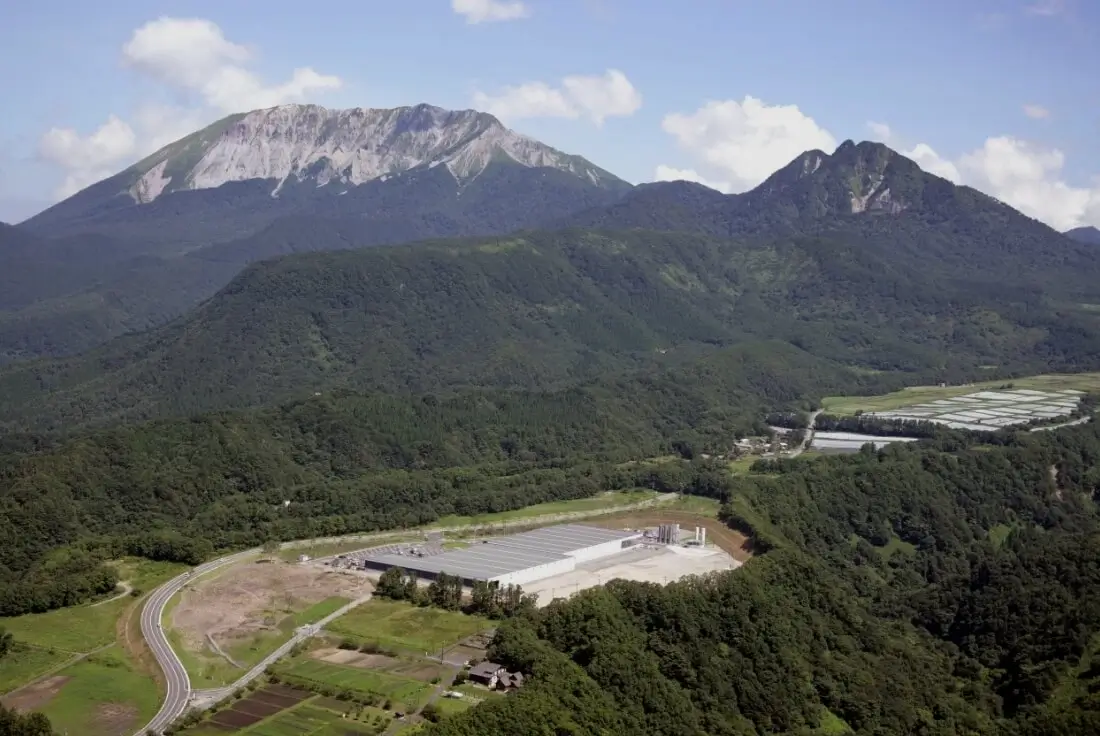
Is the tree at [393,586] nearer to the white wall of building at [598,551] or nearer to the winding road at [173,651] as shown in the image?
the winding road at [173,651]

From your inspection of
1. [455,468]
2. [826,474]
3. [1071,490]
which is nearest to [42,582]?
[455,468]

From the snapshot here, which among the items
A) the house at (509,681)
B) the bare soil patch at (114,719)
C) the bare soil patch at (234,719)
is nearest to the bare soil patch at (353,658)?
the house at (509,681)

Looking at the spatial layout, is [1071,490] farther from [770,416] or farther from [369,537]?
[369,537]

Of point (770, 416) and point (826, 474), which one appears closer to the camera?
point (826, 474)

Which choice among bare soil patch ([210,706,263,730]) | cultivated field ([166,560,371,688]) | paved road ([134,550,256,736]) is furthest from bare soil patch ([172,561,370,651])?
bare soil patch ([210,706,263,730])

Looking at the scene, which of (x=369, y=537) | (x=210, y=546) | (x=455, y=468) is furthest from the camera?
(x=455, y=468)

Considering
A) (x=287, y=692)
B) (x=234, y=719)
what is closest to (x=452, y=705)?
(x=287, y=692)

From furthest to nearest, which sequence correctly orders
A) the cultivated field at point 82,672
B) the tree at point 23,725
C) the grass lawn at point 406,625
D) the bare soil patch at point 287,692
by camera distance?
the grass lawn at point 406,625 < the bare soil patch at point 287,692 < the cultivated field at point 82,672 < the tree at point 23,725

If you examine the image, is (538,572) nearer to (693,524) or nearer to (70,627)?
(693,524)
